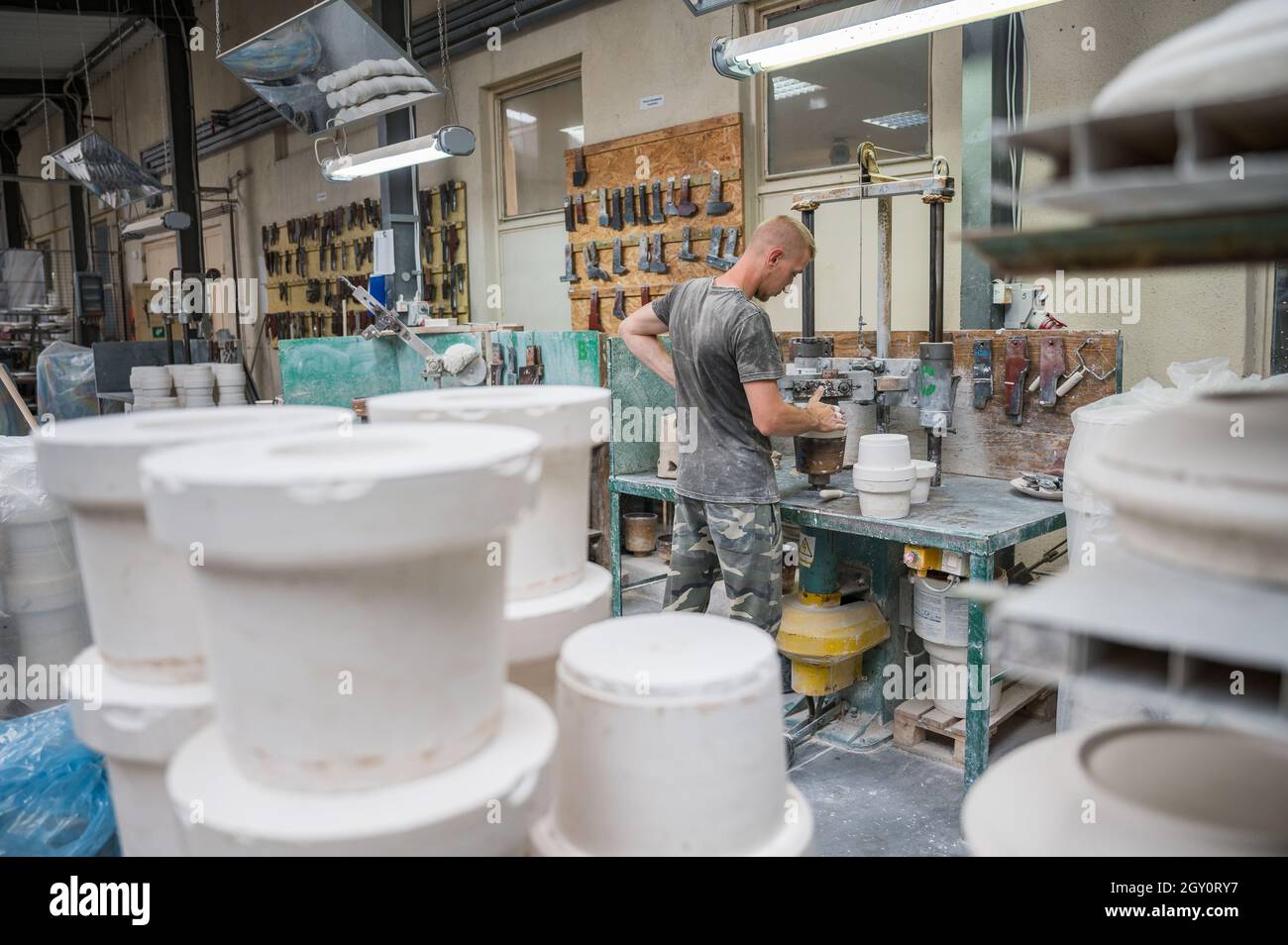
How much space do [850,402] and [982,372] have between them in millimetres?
530

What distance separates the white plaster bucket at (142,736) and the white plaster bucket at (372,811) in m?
0.13

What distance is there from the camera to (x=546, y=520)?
141 cm

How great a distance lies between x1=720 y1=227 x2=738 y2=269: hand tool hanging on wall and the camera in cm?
470

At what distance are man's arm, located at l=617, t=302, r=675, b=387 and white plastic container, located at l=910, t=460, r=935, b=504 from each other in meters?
0.84

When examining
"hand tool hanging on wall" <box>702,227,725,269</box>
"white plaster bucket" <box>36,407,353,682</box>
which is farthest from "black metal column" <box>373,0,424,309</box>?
"white plaster bucket" <box>36,407,353,682</box>

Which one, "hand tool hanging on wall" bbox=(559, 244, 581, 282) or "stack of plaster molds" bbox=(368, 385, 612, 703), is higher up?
"hand tool hanging on wall" bbox=(559, 244, 581, 282)

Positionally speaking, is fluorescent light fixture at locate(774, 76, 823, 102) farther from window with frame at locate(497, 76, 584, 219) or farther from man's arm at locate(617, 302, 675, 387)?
man's arm at locate(617, 302, 675, 387)

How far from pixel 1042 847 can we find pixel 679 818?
1.25 feet

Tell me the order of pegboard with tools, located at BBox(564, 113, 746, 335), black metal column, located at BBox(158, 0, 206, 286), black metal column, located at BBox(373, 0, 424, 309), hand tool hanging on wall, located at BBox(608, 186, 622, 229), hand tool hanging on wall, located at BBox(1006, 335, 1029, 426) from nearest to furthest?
hand tool hanging on wall, located at BBox(1006, 335, 1029, 426)
pegboard with tools, located at BBox(564, 113, 746, 335)
hand tool hanging on wall, located at BBox(608, 186, 622, 229)
black metal column, located at BBox(373, 0, 424, 309)
black metal column, located at BBox(158, 0, 206, 286)

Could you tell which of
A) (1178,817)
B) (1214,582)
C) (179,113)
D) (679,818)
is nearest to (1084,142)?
(1214,582)

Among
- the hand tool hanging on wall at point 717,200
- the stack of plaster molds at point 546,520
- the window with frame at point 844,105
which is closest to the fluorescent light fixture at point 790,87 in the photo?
the window with frame at point 844,105

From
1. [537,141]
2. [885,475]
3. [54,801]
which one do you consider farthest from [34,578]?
[537,141]

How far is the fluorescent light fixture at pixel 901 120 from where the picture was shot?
417 centimetres

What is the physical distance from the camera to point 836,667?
10.2 ft
